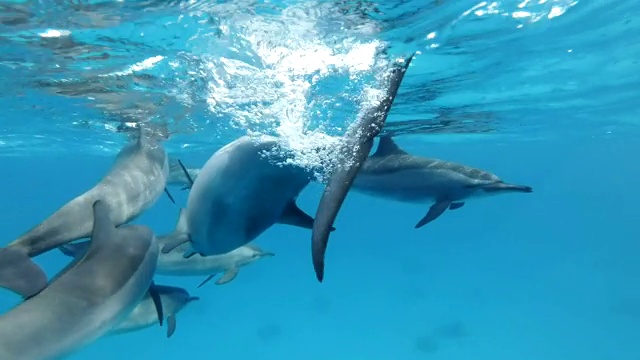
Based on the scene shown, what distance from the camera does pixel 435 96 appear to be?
646 inches

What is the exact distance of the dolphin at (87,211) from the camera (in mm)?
4898

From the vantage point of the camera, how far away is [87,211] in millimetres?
6125

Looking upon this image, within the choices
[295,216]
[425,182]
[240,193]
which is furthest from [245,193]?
[425,182]

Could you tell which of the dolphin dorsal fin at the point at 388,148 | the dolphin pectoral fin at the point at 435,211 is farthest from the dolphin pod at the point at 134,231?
the dolphin dorsal fin at the point at 388,148

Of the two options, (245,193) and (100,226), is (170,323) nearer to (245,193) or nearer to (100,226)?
(100,226)

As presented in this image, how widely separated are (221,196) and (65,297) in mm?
1652

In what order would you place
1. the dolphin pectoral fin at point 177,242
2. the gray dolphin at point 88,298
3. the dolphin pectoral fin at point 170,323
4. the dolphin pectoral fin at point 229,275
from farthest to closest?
the dolphin pectoral fin at point 229,275
the dolphin pectoral fin at point 170,323
the dolphin pectoral fin at point 177,242
the gray dolphin at point 88,298

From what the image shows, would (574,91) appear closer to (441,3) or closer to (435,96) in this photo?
(435,96)

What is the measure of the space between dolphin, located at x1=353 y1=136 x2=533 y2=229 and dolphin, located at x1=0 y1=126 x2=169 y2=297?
10.4 ft

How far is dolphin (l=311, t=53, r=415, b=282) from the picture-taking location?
3699mm

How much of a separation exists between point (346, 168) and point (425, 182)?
435 cm

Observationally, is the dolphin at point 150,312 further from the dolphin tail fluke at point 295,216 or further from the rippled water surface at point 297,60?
the dolphin tail fluke at point 295,216

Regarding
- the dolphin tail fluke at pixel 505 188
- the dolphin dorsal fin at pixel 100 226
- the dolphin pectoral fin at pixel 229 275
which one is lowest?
the dolphin pectoral fin at pixel 229 275

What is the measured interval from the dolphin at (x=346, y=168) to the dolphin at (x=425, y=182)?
3778 mm
